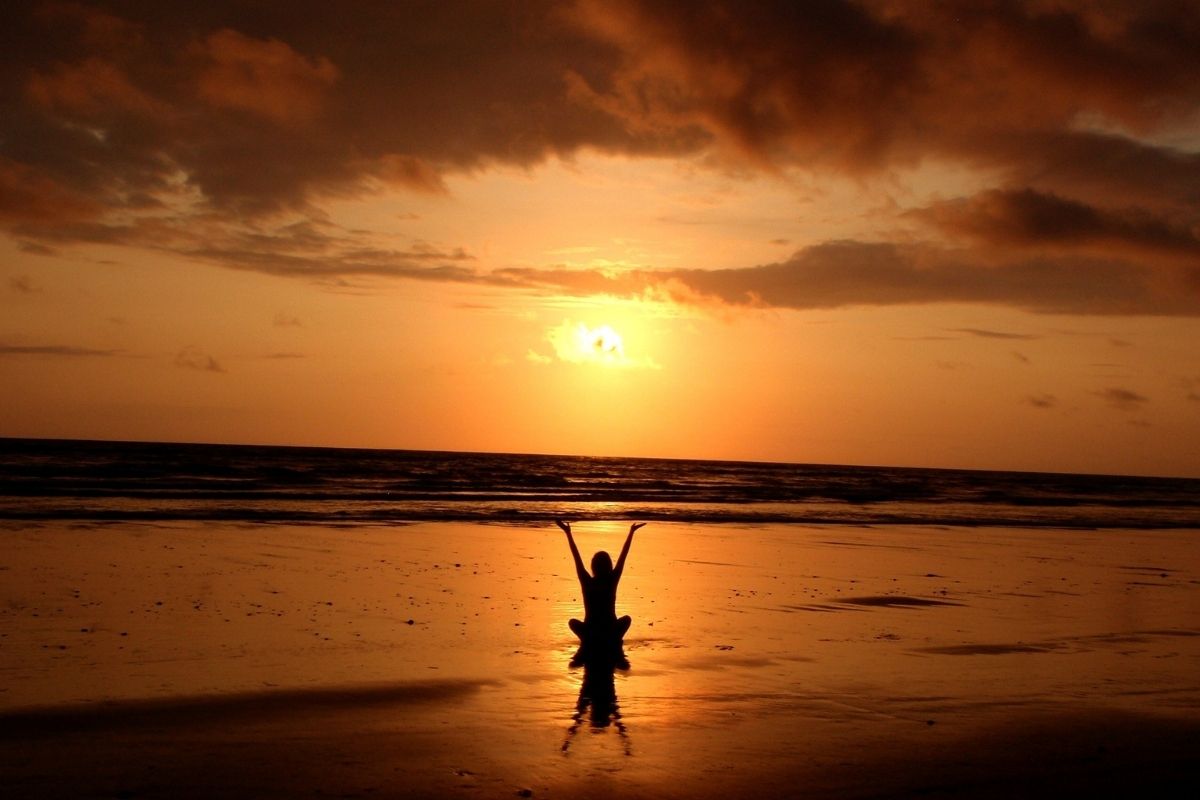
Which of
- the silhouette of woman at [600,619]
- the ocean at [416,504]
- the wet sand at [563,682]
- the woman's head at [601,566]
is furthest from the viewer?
the ocean at [416,504]

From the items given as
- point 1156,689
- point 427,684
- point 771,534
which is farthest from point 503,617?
point 771,534

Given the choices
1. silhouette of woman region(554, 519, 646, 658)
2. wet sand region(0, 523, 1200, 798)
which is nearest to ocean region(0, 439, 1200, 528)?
wet sand region(0, 523, 1200, 798)

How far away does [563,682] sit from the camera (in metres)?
9.38

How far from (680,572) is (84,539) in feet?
40.2

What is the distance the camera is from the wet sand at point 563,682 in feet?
22.3

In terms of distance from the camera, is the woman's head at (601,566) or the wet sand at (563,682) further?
the woman's head at (601,566)

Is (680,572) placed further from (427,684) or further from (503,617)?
(427,684)

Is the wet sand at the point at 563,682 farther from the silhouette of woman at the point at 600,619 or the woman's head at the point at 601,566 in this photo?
the woman's head at the point at 601,566

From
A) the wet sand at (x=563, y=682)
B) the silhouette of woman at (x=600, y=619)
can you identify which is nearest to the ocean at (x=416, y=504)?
the wet sand at (x=563, y=682)

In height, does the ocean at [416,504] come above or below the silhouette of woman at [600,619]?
above

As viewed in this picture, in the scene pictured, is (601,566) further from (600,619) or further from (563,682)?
(563,682)

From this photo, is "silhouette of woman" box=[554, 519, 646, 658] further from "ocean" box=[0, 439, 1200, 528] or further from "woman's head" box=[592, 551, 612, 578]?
"ocean" box=[0, 439, 1200, 528]

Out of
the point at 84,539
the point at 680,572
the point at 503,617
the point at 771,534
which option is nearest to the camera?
the point at 503,617

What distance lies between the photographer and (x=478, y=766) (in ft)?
22.4
